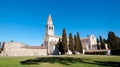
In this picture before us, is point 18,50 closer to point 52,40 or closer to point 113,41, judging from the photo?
point 52,40

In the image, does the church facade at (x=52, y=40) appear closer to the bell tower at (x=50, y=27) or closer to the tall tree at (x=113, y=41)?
the bell tower at (x=50, y=27)

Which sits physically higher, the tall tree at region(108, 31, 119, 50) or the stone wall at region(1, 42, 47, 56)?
the tall tree at region(108, 31, 119, 50)

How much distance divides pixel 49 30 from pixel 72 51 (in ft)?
151

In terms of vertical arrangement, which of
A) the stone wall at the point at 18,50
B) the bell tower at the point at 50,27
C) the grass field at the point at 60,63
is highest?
the bell tower at the point at 50,27

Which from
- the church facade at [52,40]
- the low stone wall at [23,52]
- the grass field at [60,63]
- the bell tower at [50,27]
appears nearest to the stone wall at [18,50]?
the low stone wall at [23,52]

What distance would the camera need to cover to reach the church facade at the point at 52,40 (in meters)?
88.2

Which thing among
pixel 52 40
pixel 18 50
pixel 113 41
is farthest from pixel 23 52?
pixel 113 41

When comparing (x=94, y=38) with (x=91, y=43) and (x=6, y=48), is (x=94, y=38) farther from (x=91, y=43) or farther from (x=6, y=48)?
(x=6, y=48)

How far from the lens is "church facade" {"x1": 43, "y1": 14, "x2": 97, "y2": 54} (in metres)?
88.2

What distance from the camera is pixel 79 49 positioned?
226ft

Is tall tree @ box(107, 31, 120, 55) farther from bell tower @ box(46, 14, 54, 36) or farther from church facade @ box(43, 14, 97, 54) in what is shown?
bell tower @ box(46, 14, 54, 36)

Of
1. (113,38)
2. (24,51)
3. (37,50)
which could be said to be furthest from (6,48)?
(113,38)

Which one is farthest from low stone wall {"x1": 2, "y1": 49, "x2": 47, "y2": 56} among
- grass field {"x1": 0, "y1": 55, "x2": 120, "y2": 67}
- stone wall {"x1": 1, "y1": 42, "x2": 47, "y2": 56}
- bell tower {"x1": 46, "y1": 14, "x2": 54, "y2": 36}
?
grass field {"x1": 0, "y1": 55, "x2": 120, "y2": 67}

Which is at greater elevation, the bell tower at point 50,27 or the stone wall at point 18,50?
the bell tower at point 50,27
